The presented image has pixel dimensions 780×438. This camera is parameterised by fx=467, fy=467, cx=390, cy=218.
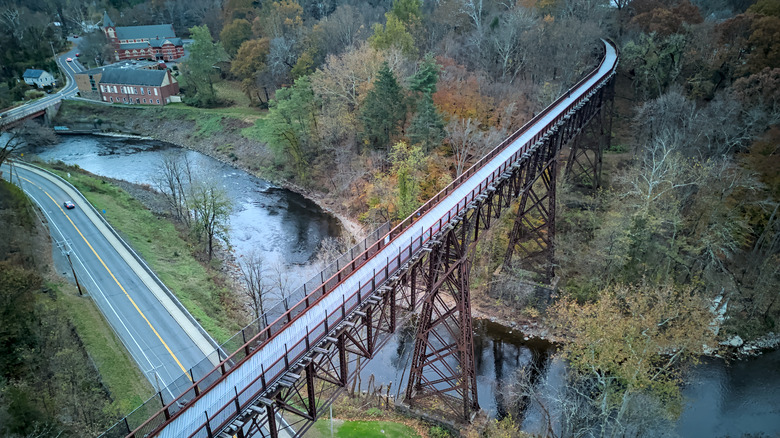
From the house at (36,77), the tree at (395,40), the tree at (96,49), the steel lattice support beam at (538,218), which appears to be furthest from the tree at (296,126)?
the tree at (96,49)

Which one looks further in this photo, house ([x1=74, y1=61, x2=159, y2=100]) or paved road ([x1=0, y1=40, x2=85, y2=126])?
house ([x1=74, y1=61, x2=159, y2=100])

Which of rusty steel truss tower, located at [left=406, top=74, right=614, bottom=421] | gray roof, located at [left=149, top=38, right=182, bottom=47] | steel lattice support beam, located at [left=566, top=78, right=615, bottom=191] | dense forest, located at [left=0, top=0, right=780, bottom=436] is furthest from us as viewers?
gray roof, located at [left=149, top=38, right=182, bottom=47]

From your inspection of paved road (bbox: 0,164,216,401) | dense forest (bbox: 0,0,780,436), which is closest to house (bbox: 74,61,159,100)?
dense forest (bbox: 0,0,780,436)

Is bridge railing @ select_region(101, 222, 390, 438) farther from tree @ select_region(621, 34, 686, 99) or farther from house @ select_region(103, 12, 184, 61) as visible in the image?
house @ select_region(103, 12, 184, 61)

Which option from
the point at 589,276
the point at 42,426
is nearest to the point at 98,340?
the point at 42,426

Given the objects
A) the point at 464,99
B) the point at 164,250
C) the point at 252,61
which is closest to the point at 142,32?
the point at 252,61

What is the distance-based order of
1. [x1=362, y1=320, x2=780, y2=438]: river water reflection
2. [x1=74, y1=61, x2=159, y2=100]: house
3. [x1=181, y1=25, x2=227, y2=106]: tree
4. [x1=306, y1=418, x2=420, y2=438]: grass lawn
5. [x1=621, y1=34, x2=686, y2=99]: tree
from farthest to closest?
[x1=74, y1=61, x2=159, y2=100]: house < [x1=181, y1=25, x2=227, y2=106]: tree < [x1=621, y1=34, x2=686, y2=99]: tree < [x1=362, y1=320, x2=780, y2=438]: river water reflection < [x1=306, y1=418, x2=420, y2=438]: grass lawn
